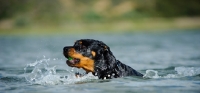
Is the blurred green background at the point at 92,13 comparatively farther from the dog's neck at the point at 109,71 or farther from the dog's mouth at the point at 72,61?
the dog's mouth at the point at 72,61

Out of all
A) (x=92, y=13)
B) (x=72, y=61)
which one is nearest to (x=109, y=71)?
(x=72, y=61)

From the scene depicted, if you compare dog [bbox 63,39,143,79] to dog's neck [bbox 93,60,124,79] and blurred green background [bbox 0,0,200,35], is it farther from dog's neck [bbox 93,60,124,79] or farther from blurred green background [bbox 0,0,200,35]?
blurred green background [bbox 0,0,200,35]

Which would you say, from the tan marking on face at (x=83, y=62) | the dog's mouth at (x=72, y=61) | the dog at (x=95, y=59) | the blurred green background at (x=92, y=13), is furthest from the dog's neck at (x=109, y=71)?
the blurred green background at (x=92, y=13)

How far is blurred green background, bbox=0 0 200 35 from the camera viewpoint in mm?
76438

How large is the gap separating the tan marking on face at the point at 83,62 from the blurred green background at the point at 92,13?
60.8 meters

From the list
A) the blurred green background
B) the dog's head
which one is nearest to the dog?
the dog's head

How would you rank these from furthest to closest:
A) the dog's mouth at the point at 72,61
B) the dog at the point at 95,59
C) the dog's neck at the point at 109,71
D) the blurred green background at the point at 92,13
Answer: the blurred green background at the point at 92,13 < the dog's neck at the point at 109,71 < the dog at the point at 95,59 < the dog's mouth at the point at 72,61

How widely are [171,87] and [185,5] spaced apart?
90.7m

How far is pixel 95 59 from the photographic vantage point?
35.1 ft

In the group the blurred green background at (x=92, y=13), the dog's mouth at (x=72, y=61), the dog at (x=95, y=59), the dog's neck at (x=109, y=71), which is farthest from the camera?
the blurred green background at (x=92, y=13)

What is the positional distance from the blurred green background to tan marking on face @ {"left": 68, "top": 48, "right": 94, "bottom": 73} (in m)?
60.8

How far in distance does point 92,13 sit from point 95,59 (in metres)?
74.9

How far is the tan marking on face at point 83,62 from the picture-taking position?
10367 mm

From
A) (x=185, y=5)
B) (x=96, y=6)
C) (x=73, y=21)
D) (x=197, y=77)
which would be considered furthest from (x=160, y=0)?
(x=197, y=77)
